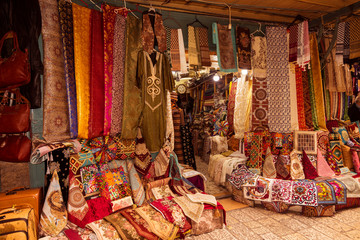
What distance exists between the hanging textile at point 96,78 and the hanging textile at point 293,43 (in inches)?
115

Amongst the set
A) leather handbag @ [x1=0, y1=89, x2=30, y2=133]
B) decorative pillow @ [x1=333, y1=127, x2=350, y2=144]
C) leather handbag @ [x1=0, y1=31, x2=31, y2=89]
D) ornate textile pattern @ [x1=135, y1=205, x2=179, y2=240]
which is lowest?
ornate textile pattern @ [x1=135, y1=205, x2=179, y2=240]

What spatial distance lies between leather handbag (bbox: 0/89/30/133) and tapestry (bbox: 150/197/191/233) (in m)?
1.60

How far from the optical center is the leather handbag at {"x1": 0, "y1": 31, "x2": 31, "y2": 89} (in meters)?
2.16

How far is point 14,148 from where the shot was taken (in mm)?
2311

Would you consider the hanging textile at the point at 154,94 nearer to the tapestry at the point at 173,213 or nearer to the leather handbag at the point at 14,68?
the tapestry at the point at 173,213

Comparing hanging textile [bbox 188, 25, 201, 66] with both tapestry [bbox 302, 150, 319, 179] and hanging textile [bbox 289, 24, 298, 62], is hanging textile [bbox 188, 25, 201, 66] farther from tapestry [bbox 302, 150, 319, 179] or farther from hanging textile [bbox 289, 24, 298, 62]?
tapestry [bbox 302, 150, 319, 179]

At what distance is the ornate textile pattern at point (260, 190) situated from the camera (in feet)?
10.9

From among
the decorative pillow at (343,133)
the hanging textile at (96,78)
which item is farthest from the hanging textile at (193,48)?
the decorative pillow at (343,133)

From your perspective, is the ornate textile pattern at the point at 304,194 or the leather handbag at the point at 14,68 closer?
Answer: the leather handbag at the point at 14,68

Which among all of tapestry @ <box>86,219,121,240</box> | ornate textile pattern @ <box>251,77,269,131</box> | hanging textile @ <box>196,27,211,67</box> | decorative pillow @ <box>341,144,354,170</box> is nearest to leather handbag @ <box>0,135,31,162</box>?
tapestry @ <box>86,219,121,240</box>

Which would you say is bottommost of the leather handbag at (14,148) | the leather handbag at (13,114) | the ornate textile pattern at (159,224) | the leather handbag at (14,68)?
the ornate textile pattern at (159,224)

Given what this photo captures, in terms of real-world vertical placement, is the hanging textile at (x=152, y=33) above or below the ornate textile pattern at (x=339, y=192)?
above

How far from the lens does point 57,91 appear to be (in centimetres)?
256

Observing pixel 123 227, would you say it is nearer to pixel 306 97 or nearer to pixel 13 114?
pixel 13 114
